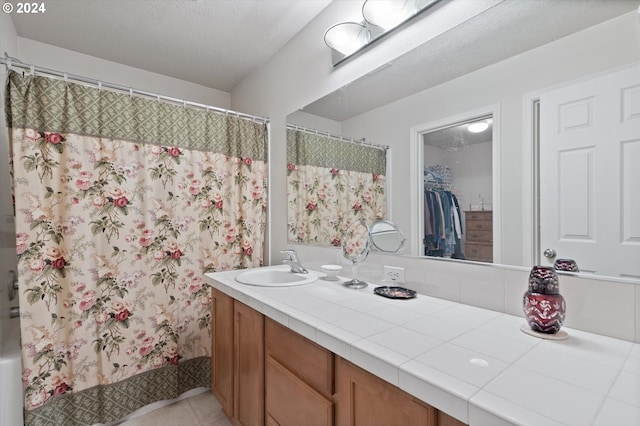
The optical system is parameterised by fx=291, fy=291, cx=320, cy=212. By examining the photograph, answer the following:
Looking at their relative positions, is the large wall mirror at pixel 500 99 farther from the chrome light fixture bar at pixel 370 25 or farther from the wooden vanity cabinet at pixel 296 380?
the wooden vanity cabinet at pixel 296 380

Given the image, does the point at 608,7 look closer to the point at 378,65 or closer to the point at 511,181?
the point at 511,181

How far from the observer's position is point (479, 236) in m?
1.13

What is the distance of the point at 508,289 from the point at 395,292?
425mm

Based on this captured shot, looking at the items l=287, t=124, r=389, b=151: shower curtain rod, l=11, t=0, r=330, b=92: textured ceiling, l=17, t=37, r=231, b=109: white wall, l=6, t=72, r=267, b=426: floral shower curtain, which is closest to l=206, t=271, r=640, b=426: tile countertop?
l=287, t=124, r=389, b=151: shower curtain rod

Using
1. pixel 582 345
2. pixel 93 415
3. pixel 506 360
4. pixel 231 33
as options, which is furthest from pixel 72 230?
pixel 582 345

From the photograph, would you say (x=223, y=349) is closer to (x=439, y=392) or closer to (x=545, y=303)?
(x=439, y=392)

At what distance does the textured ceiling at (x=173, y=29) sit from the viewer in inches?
71.0

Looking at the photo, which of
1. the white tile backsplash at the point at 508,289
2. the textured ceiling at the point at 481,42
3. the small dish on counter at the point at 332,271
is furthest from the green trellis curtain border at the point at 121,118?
the white tile backsplash at the point at 508,289

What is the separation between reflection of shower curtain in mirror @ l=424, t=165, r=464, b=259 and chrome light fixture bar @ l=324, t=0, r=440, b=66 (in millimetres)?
720

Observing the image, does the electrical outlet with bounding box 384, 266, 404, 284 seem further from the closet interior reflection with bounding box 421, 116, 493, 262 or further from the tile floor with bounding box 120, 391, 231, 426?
the tile floor with bounding box 120, 391, 231, 426

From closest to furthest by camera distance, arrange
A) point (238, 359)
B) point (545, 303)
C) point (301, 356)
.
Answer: point (545, 303)
point (301, 356)
point (238, 359)

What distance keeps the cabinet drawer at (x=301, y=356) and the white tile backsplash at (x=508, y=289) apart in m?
0.58

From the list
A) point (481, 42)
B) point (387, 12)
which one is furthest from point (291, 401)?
point (387, 12)

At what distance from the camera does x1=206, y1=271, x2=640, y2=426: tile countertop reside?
0.55 metres
